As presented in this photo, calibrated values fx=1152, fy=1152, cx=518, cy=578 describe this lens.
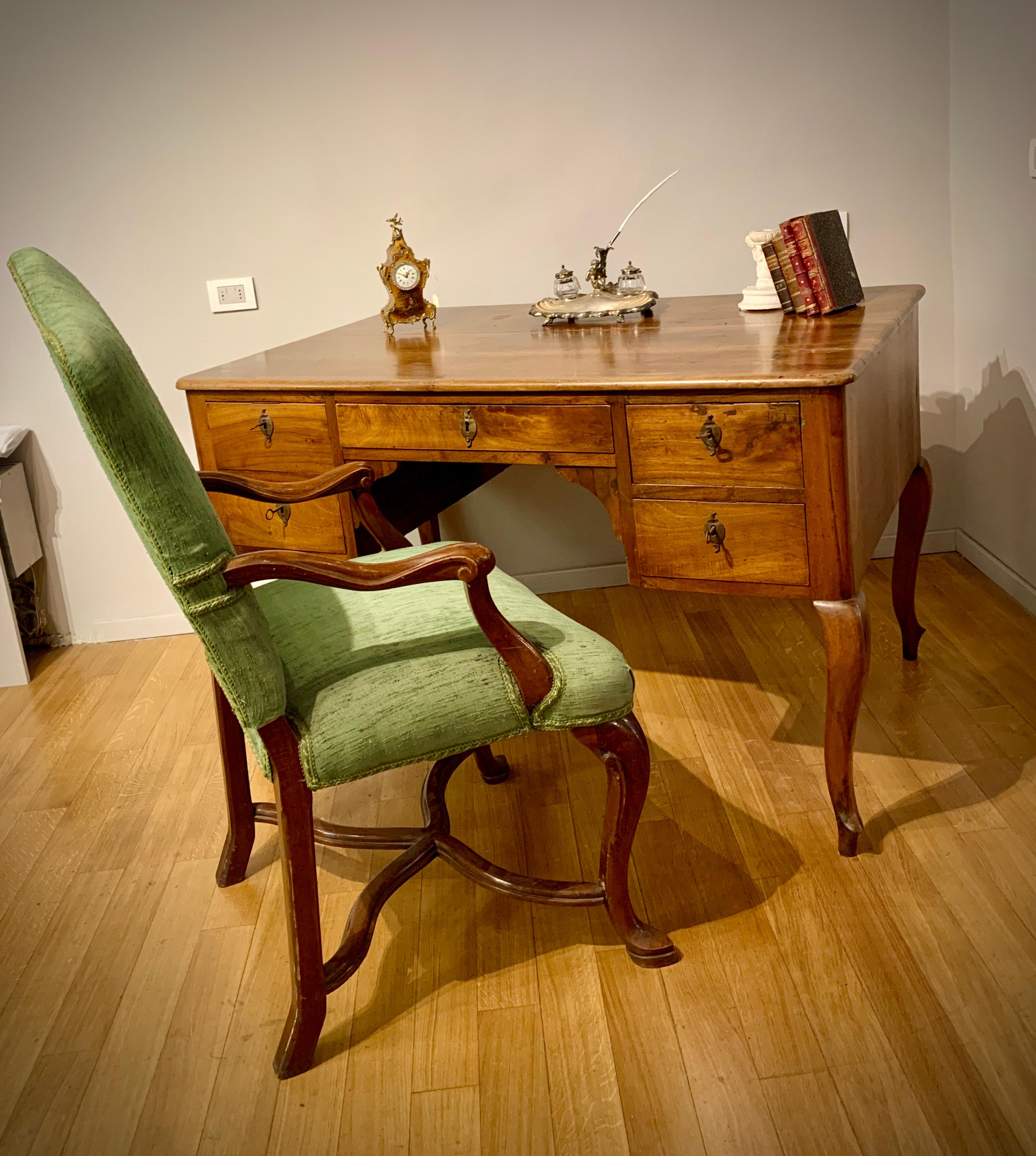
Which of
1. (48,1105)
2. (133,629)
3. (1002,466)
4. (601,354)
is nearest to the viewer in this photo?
(48,1105)

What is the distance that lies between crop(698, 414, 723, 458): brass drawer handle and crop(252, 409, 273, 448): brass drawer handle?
2.70 feet

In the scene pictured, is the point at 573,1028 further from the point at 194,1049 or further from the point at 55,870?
the point at 55,870

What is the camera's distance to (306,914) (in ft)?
5.05

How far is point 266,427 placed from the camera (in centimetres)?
213

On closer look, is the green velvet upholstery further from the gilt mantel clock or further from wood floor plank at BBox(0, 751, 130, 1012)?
the gilt mantel clock

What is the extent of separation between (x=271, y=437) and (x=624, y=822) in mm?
996

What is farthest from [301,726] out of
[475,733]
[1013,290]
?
[1013,290]

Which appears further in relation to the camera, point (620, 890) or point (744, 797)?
point (744, 797)

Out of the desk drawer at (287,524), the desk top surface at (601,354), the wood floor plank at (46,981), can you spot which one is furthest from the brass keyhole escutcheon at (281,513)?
the wood floor plank at (46,981)

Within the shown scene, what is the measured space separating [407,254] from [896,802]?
1.49 meters

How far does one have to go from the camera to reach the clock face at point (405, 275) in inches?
97.3

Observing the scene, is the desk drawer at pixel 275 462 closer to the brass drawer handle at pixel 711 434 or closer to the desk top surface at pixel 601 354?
the desk top surface at pixel 601 354

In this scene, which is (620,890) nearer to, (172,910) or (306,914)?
(306,914)

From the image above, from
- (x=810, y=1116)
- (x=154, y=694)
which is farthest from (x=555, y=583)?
(x=810, y=1116)
